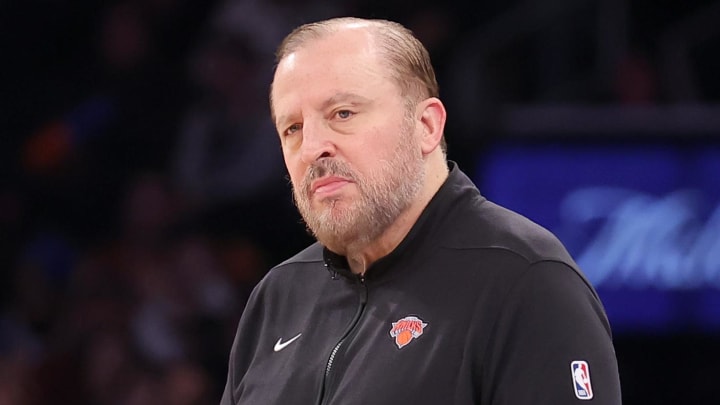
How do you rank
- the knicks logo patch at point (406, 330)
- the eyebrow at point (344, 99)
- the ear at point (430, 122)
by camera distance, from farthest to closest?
1. the ear at point (430, 122)
2. the eyebrow at point (344, 99)
3. the knicks logo patch at point (406, 330)

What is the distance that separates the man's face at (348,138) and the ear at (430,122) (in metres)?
0.03

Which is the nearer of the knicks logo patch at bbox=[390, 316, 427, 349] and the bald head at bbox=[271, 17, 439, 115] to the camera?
the knicks logo patch at bbox=[390, 316, 427, 349]

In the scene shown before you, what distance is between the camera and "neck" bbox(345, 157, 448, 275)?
230 cm

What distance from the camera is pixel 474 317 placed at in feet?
6.68

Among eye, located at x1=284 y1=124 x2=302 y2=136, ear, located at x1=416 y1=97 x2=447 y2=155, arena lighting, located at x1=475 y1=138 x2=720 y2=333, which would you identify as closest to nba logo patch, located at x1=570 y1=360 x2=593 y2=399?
ear, located at x1=416 y1=97 x2=447 y2=155

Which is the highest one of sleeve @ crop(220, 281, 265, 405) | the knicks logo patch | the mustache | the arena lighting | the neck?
the mustache

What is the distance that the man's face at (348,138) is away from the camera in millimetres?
2219

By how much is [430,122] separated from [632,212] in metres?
3.35

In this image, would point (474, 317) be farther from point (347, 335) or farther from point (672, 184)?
point (672, 184)

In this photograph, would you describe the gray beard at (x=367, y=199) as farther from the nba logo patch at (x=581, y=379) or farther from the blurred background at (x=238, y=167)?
the blurred background at (x=238, y=167)

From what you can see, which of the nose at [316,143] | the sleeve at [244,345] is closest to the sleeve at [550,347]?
the nose at [316,143]

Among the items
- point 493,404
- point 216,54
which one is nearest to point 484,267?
point 493,404

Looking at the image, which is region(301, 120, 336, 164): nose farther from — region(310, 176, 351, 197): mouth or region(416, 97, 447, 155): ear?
region(416, 97, 447, 155): ear

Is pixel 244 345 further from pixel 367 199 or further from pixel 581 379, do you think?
pixel 581 379
